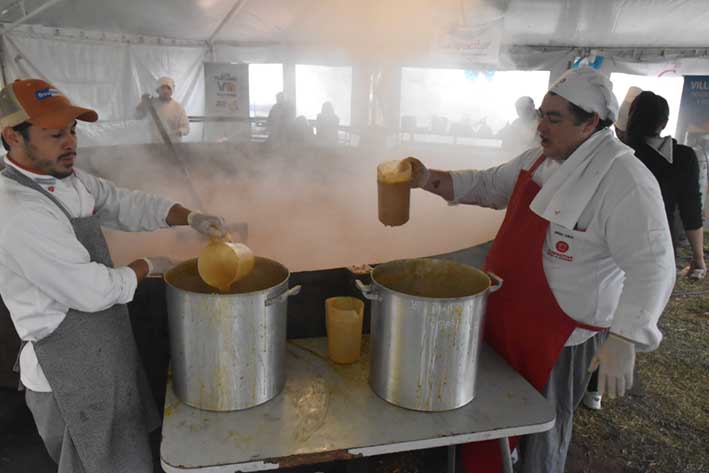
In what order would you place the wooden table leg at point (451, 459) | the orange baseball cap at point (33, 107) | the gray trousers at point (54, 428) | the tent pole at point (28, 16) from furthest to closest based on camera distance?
the tent pole at point (28, 16) → the wooden table leg at point (451, 459) → the gray trousers at point (54, 428) → the orange baseball cap at point (33, 107)

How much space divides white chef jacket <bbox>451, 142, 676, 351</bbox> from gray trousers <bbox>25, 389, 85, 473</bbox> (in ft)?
4.79

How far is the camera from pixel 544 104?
151 centimetres

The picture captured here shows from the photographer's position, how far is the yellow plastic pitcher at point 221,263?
125 centimetres

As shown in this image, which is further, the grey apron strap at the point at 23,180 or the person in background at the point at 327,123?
the person in background at the point at 327,123

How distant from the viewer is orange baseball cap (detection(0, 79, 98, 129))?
47.5 inches

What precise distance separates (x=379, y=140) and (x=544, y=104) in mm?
2948

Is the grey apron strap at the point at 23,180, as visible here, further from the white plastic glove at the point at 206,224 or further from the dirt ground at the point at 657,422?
the dirt ground at the point at 657,422

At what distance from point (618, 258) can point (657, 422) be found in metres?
1.98

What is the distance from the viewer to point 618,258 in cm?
131

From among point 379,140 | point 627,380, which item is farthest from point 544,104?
point 379,140

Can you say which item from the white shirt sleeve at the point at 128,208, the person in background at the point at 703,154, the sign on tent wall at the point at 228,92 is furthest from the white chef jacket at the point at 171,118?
the person in background at the point at 703,154

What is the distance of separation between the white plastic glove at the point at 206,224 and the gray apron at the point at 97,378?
265 mm

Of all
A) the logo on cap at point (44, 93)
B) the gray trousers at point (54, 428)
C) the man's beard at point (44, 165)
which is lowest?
the gray trousers at point (54, 428)

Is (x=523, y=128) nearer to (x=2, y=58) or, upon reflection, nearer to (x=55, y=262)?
(x=55, y=262)
